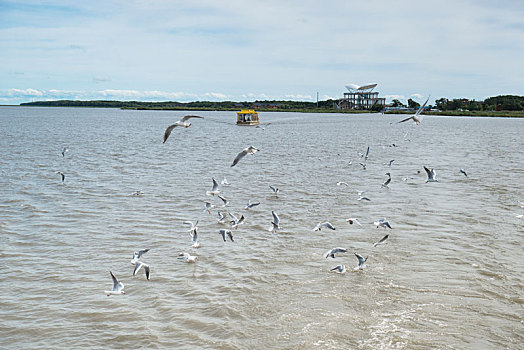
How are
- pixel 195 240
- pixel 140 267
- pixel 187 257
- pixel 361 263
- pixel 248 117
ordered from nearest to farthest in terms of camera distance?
pixel 140 267, pixel 361 263, pixel 187 257, pixel 195 240, pixel 248 117

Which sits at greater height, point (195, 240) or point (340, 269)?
point (195, 240)

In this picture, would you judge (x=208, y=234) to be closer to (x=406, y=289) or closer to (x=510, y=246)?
(x=406, y=289)

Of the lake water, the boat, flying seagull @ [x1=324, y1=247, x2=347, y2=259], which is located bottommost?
the lake water

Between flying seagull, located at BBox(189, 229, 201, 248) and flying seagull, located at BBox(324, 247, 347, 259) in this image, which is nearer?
flying seagull, located at BBox(324, 247, 347, 259)

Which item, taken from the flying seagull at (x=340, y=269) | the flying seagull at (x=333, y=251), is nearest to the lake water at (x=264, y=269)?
the flying seagull at (x=340, y=269)

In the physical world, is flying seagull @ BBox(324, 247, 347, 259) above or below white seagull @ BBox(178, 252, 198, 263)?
above

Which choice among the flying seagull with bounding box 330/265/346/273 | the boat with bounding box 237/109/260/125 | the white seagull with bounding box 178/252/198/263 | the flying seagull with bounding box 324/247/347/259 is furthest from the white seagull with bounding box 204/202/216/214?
the boat with bounding box 237/109/260/125

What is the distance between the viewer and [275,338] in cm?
746

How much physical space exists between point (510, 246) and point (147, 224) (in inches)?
377

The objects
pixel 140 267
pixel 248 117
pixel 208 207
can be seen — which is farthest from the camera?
pixel 248 117

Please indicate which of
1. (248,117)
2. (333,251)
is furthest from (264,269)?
(248,117)

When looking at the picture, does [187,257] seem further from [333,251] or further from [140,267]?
[333,251]

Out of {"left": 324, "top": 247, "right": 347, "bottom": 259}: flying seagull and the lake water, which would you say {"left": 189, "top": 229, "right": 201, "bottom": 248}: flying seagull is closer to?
the lake water

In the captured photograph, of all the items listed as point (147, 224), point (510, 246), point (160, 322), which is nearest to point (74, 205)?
point (147, 224)
